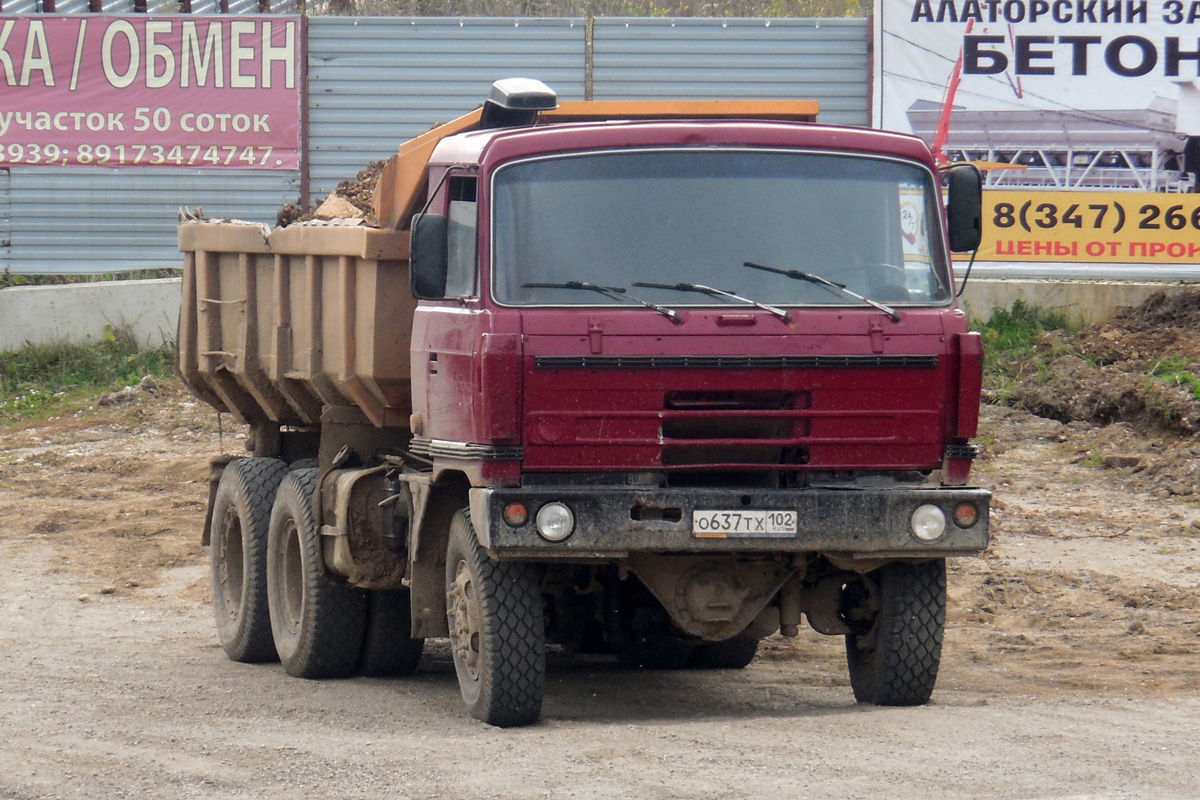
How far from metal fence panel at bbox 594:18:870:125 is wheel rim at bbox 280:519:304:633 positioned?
9.41 meters

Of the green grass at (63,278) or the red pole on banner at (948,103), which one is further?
the green grass at (63,278)

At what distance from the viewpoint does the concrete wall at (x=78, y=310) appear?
17312 mm

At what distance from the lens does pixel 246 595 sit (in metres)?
9.41

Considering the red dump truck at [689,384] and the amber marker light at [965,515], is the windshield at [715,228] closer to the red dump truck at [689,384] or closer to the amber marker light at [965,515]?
the red dump truck at [689,384]

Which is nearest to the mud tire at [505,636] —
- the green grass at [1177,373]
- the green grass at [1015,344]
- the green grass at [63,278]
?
the green grass at [1177,373]

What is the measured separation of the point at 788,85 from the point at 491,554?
11.9 metres

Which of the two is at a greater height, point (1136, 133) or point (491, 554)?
point (1136, 133)

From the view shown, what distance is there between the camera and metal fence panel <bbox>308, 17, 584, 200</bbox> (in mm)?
17484

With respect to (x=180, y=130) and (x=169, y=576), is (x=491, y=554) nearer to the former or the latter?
(x=169, y=576)

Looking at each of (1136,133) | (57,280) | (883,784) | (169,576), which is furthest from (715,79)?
(883,784)

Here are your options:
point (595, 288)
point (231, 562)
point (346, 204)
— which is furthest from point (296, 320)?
point (595, 288)

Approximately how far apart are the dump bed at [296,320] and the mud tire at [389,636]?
3.19 feet

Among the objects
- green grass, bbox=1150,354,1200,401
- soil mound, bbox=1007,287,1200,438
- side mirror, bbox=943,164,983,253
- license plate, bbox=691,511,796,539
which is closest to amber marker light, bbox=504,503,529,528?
license plate, bbox=691,511,796,539

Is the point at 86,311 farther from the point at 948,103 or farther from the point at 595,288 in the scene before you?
the point at 595,288
